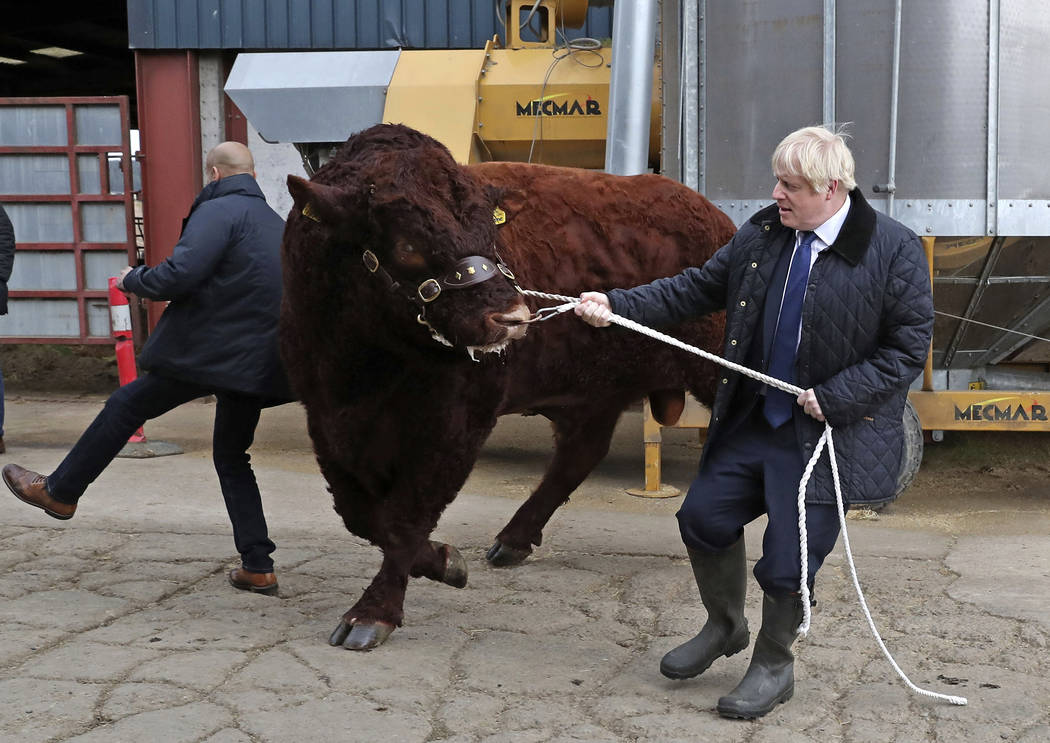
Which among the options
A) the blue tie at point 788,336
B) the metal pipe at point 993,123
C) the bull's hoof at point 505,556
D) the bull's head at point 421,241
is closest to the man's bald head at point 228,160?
the bull's head at point 421,241

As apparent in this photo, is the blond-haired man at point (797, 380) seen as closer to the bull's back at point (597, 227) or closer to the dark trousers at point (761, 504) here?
the dark trousers at point (761, 504)

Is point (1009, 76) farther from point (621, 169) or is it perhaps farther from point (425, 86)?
point (425, 86)

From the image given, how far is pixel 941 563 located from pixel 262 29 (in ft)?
24.7

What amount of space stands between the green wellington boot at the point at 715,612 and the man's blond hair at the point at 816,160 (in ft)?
3.66

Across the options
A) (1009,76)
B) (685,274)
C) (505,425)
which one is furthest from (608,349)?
(505,425)

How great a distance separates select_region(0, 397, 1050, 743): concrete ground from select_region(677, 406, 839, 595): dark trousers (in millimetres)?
466

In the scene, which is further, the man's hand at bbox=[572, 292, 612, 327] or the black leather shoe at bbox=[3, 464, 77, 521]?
the black leather shoe at bbox=[3, 464, 77, 521]

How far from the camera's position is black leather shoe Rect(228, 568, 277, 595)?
4.62 meters

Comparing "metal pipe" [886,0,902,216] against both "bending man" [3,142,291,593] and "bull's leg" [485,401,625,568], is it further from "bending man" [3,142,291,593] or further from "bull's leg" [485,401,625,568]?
"bending man" [3,142,291,593]

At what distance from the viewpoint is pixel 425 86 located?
7578 mm

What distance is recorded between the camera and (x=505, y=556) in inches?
206

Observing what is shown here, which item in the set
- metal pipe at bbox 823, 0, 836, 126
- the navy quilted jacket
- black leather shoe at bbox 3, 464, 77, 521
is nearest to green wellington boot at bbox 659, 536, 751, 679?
the navy quilted jacket

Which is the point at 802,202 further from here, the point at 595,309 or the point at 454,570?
the point at 454,570

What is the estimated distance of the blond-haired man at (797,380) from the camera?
3.38m
